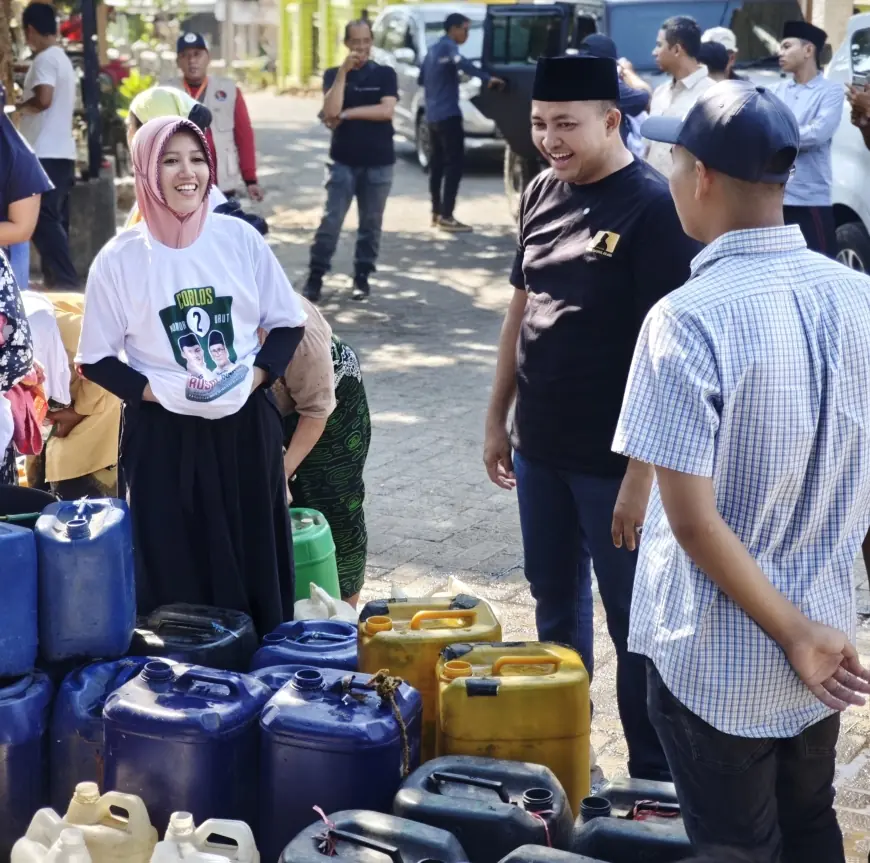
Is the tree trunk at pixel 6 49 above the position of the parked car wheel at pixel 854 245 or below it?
above

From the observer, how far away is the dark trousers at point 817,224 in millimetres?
8359

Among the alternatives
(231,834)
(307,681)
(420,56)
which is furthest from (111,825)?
(420,56)

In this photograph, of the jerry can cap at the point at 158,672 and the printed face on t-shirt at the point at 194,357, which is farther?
the printed face on t-shirt at the point at 194,357

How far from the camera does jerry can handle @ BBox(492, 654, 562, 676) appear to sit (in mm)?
3336

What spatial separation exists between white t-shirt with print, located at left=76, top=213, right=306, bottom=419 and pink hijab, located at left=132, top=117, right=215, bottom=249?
3 centimetres

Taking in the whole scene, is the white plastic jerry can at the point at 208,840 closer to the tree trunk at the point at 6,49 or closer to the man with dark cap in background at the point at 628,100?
the man with dark cap in background at the point at 628,100

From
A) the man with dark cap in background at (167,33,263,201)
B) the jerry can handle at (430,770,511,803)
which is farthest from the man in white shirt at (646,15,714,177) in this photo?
the jerry can handle at (430,770,511,803)

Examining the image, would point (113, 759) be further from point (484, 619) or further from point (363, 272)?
point (363, 272)

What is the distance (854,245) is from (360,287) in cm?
373

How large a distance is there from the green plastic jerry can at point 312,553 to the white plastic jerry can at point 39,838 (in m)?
1.42

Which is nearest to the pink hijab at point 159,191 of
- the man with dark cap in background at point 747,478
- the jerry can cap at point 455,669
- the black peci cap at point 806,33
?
the jerry can cap at point 455,669

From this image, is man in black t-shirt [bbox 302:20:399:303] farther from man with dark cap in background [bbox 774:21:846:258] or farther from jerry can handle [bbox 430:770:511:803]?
jerry can handle [bbox 430:770:511:803]

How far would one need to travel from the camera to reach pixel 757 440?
7.73 feet

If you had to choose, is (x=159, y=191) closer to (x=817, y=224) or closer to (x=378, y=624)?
(x=378, y=624)
